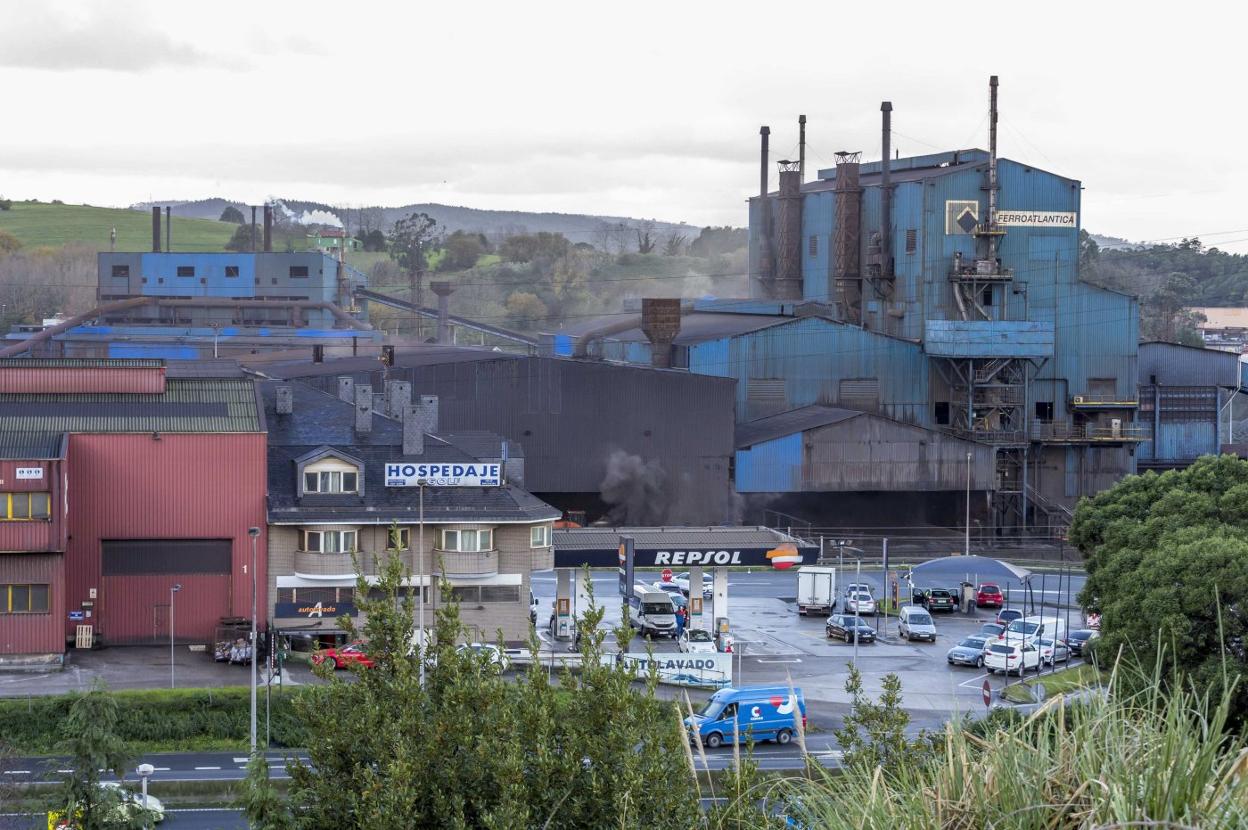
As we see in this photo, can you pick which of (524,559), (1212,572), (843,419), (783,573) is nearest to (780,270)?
(843,419)

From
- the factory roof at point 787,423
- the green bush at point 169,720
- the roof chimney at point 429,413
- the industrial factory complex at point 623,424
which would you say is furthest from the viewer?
the factory roof at point 787,423

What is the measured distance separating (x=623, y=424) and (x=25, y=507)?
32.6m

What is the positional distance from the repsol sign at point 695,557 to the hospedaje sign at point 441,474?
18.6 feet

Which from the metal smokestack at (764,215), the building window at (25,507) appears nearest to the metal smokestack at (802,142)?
the metal smokestack at (764,215)

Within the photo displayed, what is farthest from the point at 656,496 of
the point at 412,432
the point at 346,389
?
the point at 412,432

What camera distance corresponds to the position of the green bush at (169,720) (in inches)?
1378

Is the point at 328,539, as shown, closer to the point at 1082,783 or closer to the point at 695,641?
the point at 695,641

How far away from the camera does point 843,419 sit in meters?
74.1

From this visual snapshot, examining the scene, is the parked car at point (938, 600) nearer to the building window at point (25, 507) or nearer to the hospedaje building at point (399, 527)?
the hospedaje building at point (399, 527)

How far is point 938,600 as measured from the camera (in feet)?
193

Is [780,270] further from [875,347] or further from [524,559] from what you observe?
[524,559]

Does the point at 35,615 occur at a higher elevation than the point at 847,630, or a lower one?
higher

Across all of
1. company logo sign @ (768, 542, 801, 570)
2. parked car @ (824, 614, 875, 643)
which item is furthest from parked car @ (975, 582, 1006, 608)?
company logo sign @ (768, 542, 801, 570)

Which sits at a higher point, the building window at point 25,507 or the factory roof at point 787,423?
the factory roof at point 787,423
